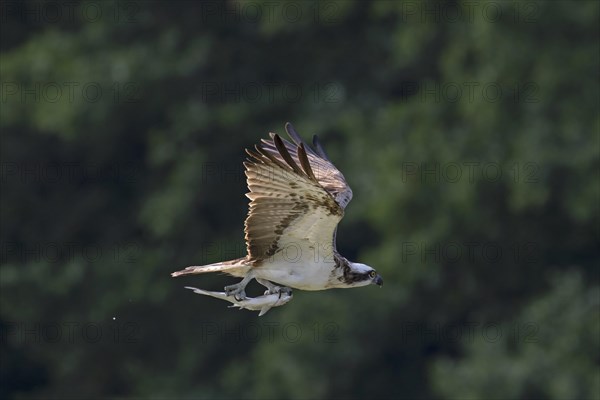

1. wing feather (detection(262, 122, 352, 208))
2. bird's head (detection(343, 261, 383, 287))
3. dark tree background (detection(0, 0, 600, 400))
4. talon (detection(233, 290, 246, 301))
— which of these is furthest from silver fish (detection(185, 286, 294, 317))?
dark tree background (detection(0, 0, 600, 400))

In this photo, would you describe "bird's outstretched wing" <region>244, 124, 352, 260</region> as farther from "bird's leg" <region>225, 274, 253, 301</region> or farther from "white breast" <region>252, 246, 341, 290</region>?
"bird's leg" <region>225, 274, 253, 301</region>

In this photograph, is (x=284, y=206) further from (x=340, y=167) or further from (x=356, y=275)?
(x=340, y=167)

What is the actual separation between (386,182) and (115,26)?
508 cm

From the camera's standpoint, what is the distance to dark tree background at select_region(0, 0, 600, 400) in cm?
1995

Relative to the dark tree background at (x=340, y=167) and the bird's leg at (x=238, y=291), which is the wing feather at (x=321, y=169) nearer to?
the bird's leg at (x=238, y=291)

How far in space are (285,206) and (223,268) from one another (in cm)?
66

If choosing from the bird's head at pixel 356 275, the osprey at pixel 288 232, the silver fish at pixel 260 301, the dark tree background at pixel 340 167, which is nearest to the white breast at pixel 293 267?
the osprey at pixel 288 232

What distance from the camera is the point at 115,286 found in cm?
2095

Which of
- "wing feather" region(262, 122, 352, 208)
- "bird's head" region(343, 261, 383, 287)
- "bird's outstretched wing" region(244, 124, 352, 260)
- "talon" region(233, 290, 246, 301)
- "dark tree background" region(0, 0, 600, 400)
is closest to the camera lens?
"bird's outstretched wing" region(244, 124, 352, 260)

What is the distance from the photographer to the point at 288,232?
9.45 m

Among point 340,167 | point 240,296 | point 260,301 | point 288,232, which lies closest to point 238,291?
point 240,296

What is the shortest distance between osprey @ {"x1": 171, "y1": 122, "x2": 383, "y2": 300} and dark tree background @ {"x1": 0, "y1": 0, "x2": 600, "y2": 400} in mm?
9691

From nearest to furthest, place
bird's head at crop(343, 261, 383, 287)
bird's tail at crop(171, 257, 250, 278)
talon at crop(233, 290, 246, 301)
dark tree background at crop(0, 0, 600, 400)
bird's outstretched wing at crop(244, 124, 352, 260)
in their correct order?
bird's outstretched wing at crop(244, 124, 352, 260), bird's tail at crop(171, 257, 250, 278), talon at crop(233, 290, 246, 301), bird's head at crop(343, 261, 383, 287), dark tree background at crop(0, 0, 600, 400)

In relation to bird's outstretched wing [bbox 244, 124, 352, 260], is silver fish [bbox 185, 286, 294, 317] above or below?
below
